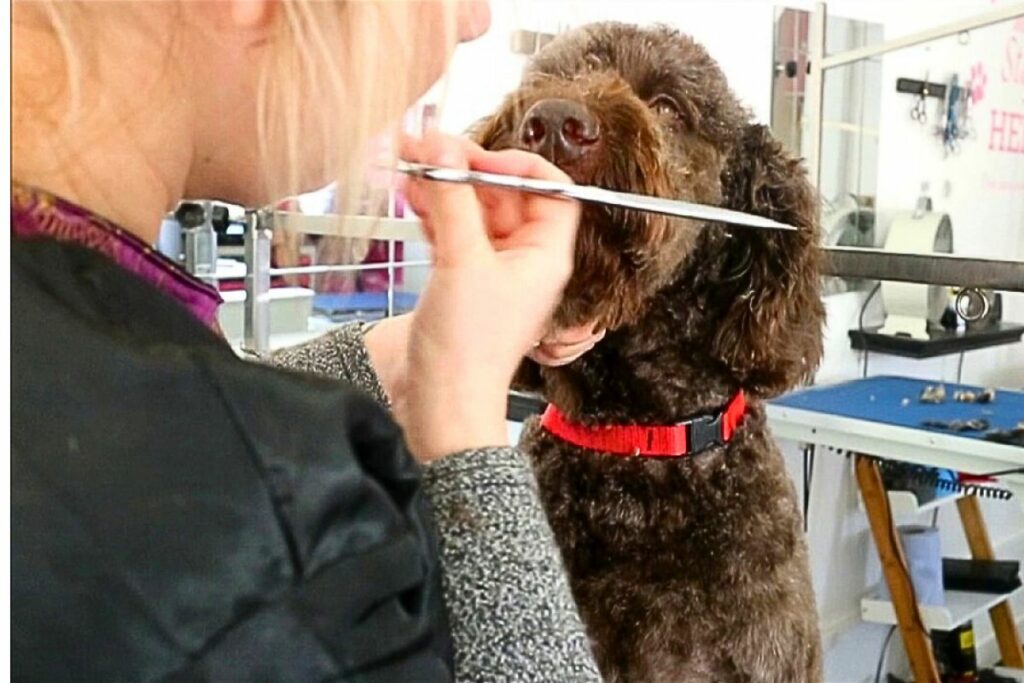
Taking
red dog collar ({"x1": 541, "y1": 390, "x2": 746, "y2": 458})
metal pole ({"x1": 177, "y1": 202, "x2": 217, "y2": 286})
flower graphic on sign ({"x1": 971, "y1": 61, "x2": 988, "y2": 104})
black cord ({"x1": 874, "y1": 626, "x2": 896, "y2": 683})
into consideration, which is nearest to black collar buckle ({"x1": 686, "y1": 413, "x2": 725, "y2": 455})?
red dog collar ({"x1": 541, "y1": 390, "x2": 746, "y2": 458})

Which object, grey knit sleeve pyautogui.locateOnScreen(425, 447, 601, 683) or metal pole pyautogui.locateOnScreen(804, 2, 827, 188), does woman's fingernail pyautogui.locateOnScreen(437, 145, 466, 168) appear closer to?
grey knit sleeve pyautogui.locateOnScreen(425, 447, 601, 683)

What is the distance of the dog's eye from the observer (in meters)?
1.36

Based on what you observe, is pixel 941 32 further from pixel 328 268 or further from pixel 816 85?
pixel 328 268

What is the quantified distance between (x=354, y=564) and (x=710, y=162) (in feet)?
3.25

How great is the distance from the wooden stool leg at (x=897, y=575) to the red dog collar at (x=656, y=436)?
166 centimetres

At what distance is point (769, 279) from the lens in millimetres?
1351

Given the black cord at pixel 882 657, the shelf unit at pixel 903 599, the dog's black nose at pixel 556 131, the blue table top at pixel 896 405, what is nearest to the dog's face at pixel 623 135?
the dog's black nose at pixel 556 131

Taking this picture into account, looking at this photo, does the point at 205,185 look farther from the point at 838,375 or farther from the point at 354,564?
the point at 838,375

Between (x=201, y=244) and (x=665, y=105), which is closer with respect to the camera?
(x=665, y=105)

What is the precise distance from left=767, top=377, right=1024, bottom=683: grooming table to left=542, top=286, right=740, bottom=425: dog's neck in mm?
1028

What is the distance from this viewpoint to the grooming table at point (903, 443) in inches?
91.3

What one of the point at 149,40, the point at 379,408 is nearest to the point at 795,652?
the point at 379,408

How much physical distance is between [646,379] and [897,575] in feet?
5.83

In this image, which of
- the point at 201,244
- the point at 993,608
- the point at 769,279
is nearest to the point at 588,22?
the point at 769,279
